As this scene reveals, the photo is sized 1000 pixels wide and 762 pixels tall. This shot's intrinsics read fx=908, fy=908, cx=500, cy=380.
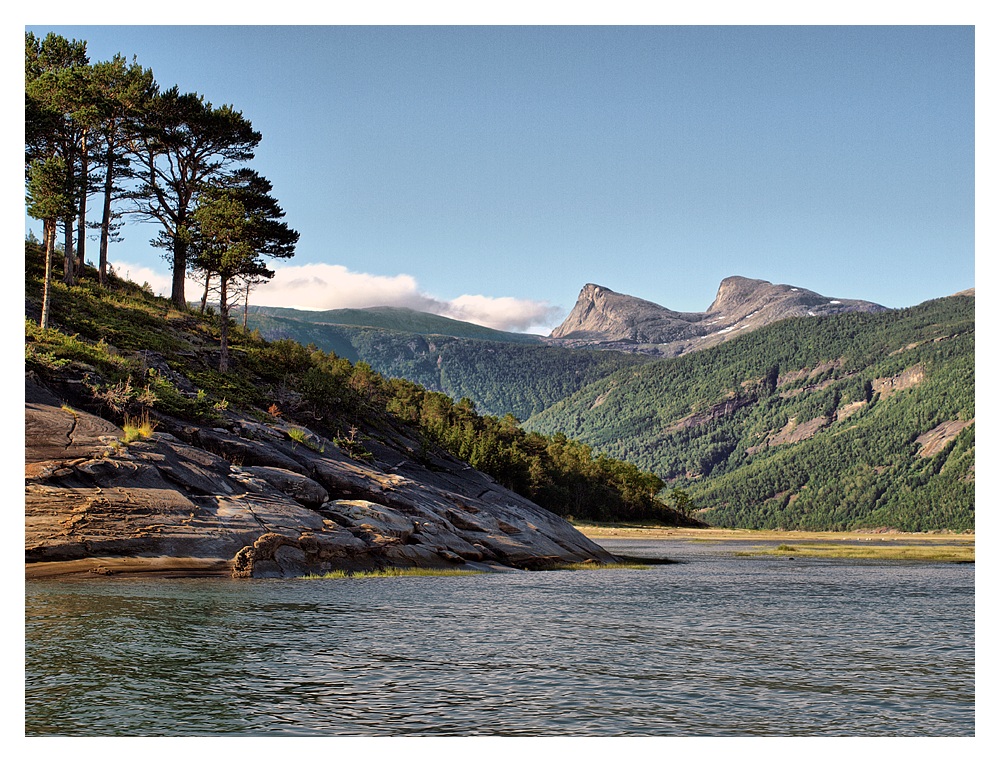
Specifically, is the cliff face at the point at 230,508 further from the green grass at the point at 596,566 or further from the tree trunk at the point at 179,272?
the tree trunk at the point at 179,272

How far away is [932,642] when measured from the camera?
31.2 metres

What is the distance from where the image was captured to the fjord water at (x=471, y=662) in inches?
760

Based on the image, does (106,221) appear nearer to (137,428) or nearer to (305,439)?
(305,439)

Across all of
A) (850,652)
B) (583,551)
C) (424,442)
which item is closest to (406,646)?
(850,652)

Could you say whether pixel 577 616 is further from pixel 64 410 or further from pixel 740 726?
pixel 64 410

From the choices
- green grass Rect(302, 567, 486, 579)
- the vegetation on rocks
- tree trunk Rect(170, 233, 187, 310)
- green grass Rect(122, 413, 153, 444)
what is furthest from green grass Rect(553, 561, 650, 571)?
tree trunk Rect(170, 233, 187, 310)

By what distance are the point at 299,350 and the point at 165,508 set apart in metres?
37.6

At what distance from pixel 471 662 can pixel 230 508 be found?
71.6 ft

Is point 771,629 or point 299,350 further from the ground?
point 299,350

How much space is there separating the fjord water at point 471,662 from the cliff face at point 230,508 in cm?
208

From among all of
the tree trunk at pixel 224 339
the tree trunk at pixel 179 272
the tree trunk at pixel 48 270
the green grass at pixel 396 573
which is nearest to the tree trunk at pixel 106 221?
the tree trunk at pixel 179 272

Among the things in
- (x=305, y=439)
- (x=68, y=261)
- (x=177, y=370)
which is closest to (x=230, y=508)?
(x=305, y=439)
